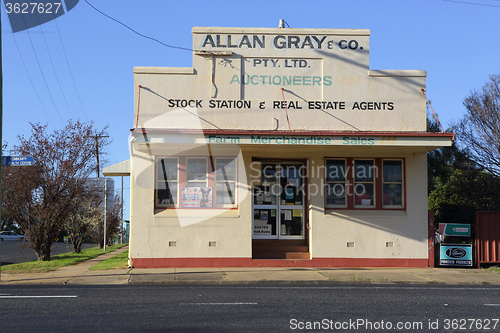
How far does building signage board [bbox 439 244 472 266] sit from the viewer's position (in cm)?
1509

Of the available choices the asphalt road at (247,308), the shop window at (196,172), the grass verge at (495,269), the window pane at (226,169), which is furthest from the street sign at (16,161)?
the grass verge at (495,269)

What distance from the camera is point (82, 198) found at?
1942 cm

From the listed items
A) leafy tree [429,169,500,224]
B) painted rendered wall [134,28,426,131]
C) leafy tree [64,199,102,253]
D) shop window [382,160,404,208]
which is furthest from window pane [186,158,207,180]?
leafy tree [64,199,102,253]

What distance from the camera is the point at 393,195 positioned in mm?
15477

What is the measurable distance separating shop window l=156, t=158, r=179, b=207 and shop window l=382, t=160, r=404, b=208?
21.6ft

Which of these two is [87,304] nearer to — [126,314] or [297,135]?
[126,314]

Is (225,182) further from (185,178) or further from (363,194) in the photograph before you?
(363,194)

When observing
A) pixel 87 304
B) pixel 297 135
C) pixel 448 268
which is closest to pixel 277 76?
pixel 297 135

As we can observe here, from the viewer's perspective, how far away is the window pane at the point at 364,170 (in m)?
15.5

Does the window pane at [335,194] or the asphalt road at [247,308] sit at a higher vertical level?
the window pane at [335,194]

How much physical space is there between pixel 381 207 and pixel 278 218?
10.7 feet

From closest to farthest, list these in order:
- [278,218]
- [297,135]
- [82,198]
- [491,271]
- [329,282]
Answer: [329,282], [297,135], [491,271], [278,218], [82,198]

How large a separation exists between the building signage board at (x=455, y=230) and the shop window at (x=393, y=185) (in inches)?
57.8

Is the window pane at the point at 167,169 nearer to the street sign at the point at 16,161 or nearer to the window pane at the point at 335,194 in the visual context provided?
the street sign at the point at 16,161
